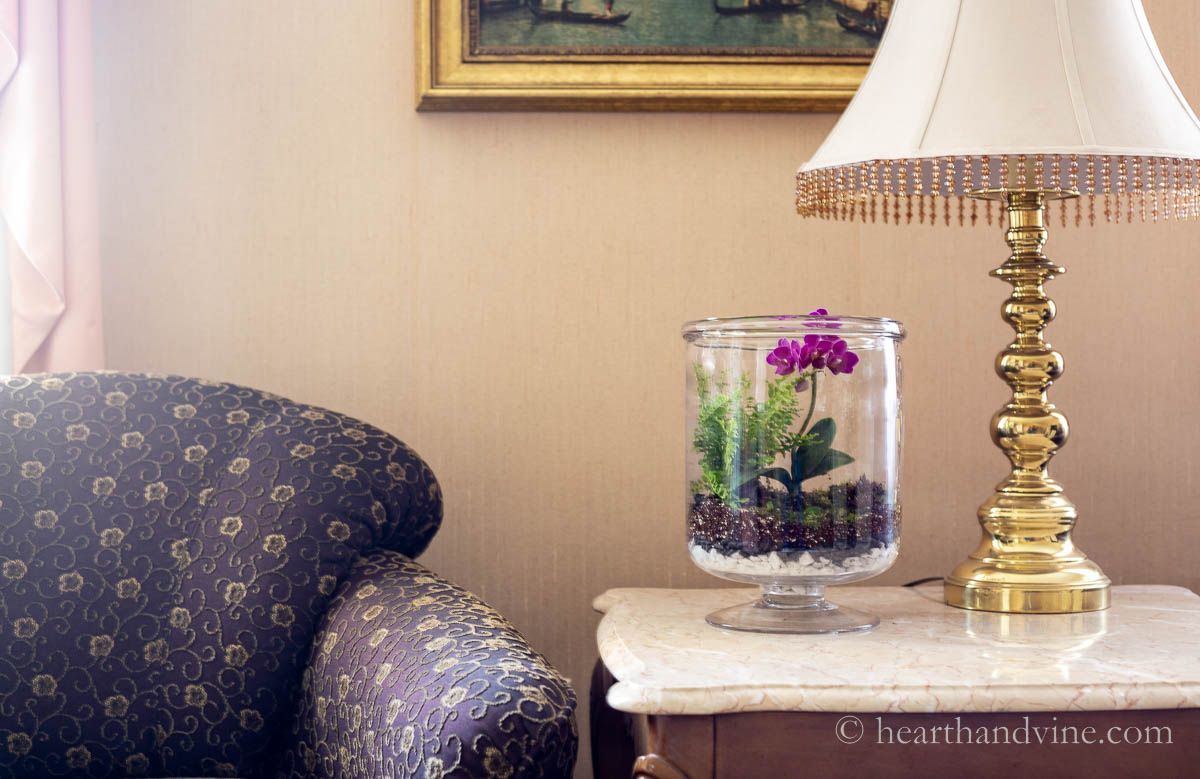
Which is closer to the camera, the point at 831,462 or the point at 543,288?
the point at 831,462

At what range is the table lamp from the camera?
0.97 m

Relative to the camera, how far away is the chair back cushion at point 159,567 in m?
1.06

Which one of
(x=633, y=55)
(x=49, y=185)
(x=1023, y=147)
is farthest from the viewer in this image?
(x=633, y=55)

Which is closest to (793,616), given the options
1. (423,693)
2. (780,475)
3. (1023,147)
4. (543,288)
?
(780,475)

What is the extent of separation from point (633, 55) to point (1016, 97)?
60 centimetres

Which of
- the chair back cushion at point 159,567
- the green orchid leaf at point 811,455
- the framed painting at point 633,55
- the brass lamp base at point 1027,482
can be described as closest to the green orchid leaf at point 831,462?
the green orchid leaf at point 811,455

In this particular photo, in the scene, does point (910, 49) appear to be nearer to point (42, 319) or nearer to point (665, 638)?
point (665, 638)

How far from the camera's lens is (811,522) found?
977 millimetres

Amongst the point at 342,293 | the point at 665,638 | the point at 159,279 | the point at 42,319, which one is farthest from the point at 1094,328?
the point at 42,319

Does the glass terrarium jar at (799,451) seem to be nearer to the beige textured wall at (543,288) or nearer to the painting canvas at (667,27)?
the beige textured wall at (543,288)

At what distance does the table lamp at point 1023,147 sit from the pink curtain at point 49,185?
93 centimetres

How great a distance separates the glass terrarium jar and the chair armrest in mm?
252

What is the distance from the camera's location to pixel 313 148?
4.74ft

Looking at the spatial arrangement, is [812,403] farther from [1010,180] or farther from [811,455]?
[1010,180]
